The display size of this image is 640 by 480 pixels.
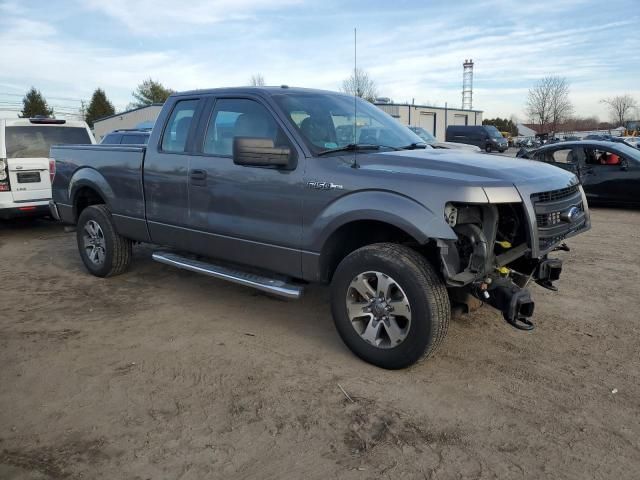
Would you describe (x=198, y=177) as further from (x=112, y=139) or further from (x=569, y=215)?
(x=112, y=139)

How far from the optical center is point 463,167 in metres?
3.52

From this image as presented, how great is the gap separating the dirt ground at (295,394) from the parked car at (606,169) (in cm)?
584

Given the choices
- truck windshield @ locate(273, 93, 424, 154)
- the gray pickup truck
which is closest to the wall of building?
the gray pickup truck

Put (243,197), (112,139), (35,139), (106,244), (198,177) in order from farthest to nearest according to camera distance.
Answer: (112,139)
(35,139)
(106,244)
(198,177)
(243,197)

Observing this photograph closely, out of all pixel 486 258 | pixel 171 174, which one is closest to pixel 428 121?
pixel 171 174

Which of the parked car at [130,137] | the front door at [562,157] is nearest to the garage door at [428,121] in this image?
the parked car at [130,137]

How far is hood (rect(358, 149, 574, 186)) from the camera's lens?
11.1 ft

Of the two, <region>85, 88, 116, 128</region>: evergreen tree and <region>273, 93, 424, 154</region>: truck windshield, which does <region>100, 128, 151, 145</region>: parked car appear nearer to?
<region>273, 93, 424, 154</region>: truck windshield

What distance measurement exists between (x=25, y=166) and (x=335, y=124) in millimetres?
6349

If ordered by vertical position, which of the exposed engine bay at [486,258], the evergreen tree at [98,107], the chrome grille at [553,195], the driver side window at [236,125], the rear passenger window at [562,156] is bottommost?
the exposed engine bay at [486,258]

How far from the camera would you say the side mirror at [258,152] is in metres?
3.81

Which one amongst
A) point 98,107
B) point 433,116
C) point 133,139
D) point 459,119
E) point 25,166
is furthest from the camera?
point 98,107

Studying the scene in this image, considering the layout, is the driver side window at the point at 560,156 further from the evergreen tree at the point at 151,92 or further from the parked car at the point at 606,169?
the evergreen tree at the point at 151,92

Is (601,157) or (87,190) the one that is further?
(601,157)
